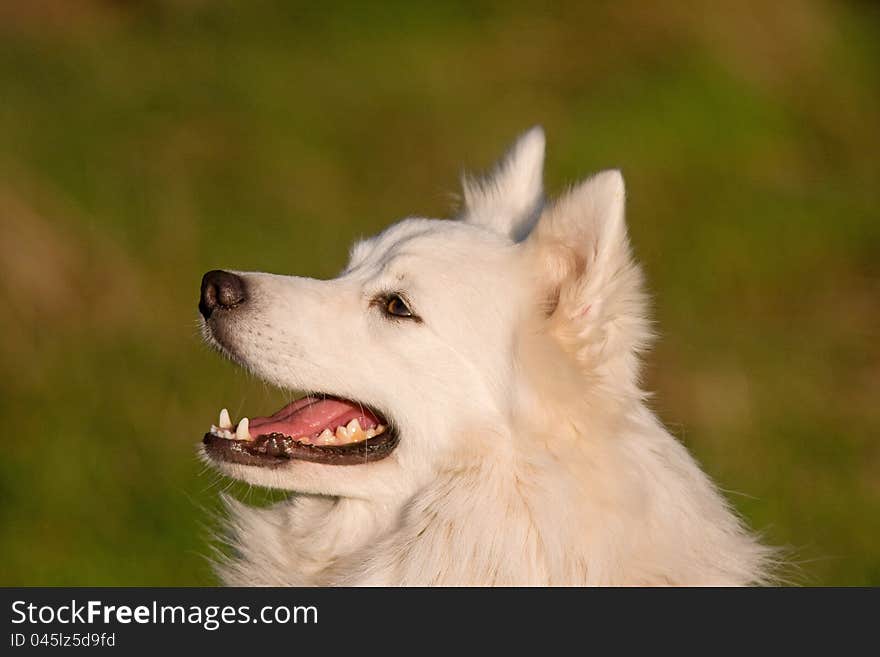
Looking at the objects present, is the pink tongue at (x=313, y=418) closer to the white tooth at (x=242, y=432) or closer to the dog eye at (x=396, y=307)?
the white tooth at (x=242, y=432)

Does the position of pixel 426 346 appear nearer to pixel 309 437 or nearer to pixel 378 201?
pixel 309 437

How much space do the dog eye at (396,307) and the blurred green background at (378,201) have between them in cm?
116

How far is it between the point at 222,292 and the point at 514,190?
1314mm

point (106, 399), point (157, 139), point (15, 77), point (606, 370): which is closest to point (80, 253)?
point (106, 399)

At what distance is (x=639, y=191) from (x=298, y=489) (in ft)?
34.1

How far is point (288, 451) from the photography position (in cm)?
473

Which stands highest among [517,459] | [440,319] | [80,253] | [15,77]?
[15,77]

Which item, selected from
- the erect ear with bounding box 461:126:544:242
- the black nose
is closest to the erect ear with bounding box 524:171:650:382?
the erect ear with bounding box 461:126:544:242

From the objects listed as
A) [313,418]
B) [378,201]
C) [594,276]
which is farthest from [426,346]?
[378,201]

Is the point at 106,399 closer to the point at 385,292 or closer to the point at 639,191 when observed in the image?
the point at 385,292

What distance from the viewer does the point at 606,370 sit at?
4.64 meters

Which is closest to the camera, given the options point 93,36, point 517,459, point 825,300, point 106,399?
point 517,459

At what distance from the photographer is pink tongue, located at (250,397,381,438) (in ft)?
16.0

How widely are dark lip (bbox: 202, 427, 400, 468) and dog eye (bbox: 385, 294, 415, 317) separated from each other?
0.41 metres
